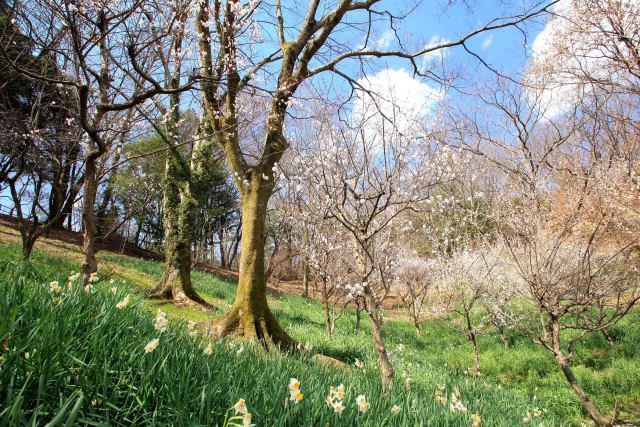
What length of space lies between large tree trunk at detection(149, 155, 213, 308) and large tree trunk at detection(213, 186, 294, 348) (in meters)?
4.21

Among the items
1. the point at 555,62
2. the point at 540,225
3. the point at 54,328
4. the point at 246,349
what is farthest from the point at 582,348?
the point at 54,328

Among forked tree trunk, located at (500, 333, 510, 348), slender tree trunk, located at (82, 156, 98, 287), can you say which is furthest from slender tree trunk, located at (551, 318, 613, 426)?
forked tree trunk, located at (500, 333, 510, 348)

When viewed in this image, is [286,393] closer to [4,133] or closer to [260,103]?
[260,103]

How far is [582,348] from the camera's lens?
841 centimetres

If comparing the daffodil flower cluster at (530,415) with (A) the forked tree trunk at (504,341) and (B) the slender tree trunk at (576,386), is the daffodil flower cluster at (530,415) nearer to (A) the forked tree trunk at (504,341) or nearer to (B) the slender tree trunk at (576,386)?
(B) the slender tree trunk at (576,386)

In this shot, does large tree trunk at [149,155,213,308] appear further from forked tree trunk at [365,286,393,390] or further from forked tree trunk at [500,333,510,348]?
forked tree trunk at [500,333,510,348]

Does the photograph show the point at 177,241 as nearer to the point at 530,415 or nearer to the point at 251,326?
the point at 251,326

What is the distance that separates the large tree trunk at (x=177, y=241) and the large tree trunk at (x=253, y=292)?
13.8 feet

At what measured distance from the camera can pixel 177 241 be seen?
33.3 feet

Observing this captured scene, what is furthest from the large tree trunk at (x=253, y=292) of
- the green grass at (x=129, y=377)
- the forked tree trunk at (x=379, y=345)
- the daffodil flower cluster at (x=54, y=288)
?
the daffodil flower cluster at (x=54, y=288)

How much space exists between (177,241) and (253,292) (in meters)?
5.16

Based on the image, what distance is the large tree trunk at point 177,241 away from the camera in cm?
966

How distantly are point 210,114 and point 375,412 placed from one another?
6257mm

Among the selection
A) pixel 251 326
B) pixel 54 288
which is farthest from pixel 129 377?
pixel 251 326
